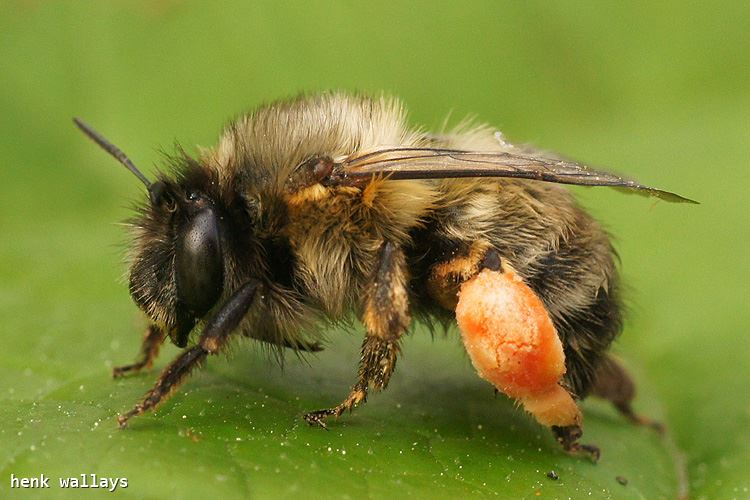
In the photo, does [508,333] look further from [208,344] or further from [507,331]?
[208,344]

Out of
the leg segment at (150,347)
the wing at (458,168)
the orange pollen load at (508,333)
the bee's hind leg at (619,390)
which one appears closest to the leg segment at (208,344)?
the wing at (458,168)

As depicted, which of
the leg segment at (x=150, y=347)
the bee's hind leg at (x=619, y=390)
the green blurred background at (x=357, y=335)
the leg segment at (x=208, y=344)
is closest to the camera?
the green blurred background at (x=357, y=335)

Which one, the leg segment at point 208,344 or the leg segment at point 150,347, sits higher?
the leg segment at point 208,344

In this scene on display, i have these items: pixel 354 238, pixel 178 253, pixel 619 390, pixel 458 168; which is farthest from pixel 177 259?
pixel 619 390

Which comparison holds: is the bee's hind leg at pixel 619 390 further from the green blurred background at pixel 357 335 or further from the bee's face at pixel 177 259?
the bee's face at pixel 177 259

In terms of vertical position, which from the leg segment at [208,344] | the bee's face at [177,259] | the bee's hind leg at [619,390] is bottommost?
the bee's hind leg at [619,390]

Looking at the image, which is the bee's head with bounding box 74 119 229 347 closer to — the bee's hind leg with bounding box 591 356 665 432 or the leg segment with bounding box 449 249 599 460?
the leg segment with bounding box 449 249 599 460

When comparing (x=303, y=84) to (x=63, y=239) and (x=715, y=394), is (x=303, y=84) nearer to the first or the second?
(x=63, y=239)

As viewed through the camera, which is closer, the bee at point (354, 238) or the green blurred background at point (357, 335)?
the green blurred background at point (357, 335)
